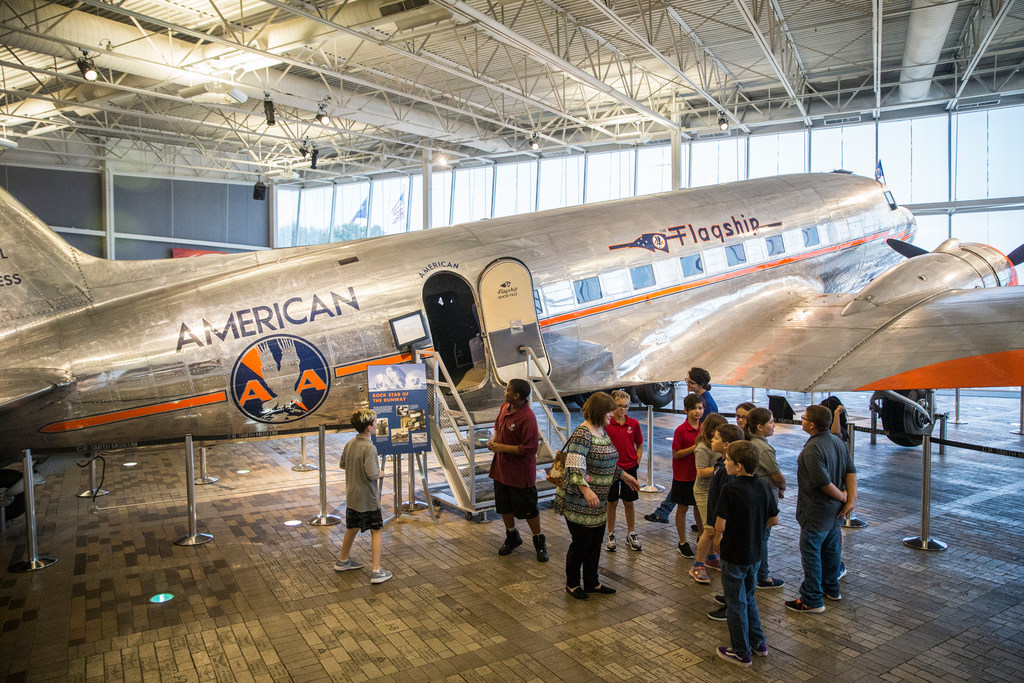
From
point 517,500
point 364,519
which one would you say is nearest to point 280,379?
point 364,519

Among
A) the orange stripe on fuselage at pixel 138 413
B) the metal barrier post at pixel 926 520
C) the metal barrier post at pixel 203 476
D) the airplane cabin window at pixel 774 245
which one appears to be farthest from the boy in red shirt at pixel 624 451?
the metal barrier post at pixel 203 476

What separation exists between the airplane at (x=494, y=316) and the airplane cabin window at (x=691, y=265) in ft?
0.11

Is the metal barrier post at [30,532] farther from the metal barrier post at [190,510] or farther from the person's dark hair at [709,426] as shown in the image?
the person's dark hair at [709,426]

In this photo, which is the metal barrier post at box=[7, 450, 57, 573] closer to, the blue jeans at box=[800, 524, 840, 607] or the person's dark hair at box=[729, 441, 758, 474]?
the person's dark hair at box=[729, 441, 758, 474]

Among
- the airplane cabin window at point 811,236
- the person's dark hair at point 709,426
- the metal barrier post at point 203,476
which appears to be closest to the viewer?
the person's dark hair at point 709,426

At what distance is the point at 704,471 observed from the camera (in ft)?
23.3

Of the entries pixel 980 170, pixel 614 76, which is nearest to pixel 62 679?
pixel 614 76

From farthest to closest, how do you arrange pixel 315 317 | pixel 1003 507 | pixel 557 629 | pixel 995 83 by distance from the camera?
1. pixel 995 83
2. pixel 1003 507
3. pixel 315 317
4. pixel 557 629

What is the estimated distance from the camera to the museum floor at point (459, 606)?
5.64m

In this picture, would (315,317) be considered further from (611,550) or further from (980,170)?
(980,170)

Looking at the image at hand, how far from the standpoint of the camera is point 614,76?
27.1m

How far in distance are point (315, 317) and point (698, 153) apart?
81.6 feet

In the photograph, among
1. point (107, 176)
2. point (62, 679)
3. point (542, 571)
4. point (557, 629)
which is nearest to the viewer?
point (62, 679)

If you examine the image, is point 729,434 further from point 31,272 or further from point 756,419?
point 31,272
